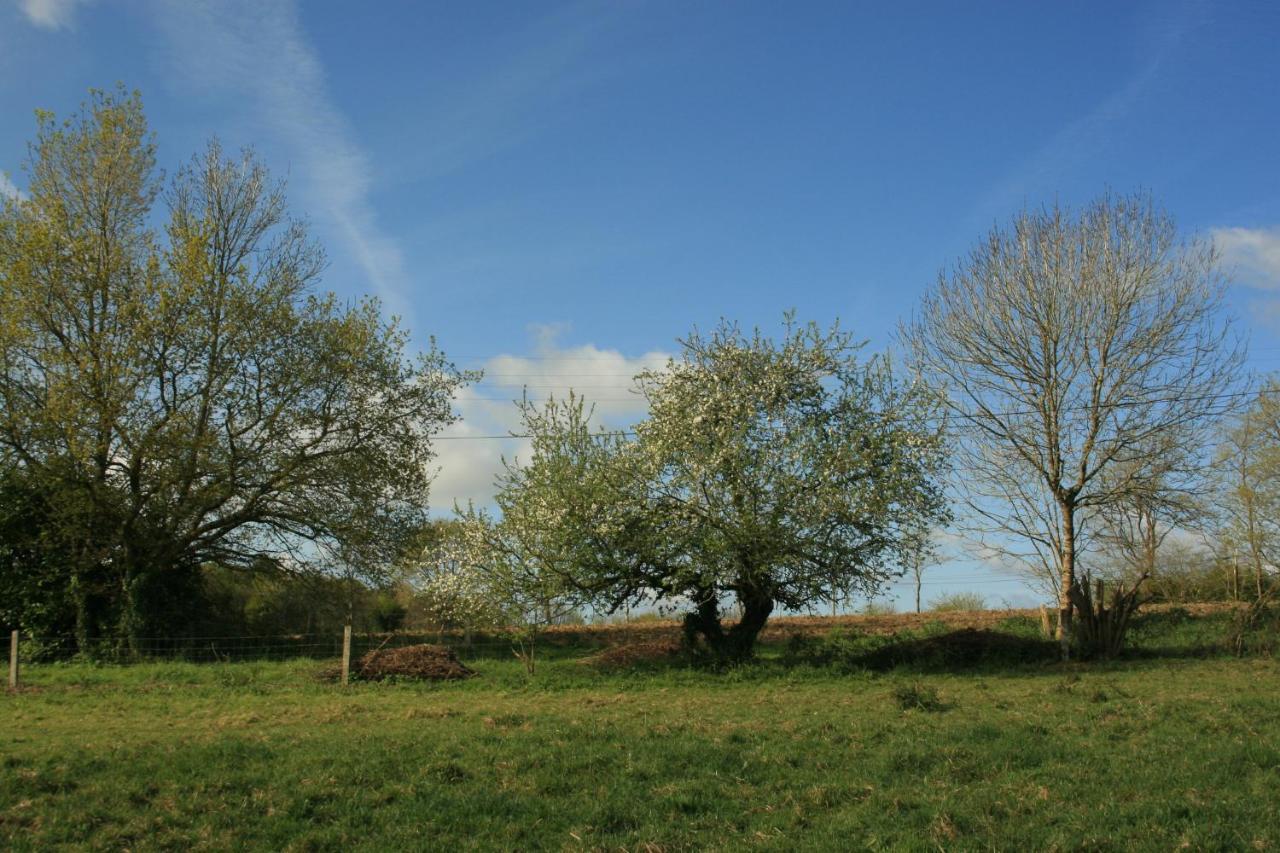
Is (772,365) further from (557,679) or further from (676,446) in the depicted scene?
(557,679)

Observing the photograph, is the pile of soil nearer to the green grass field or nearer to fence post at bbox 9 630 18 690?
the green grass field

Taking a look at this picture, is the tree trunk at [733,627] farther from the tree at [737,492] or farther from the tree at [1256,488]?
the tree at [1256,488]

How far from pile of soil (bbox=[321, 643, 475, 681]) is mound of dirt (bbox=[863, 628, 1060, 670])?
9493 mm

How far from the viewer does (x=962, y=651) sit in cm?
2219

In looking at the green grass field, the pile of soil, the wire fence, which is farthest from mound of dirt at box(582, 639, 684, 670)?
the green grass field

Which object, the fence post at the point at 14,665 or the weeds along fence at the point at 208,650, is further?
the weeds along fence at the point at 208,650

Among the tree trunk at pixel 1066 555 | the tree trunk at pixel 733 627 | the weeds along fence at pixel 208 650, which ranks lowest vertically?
the weeds along fence at pixel 208 650

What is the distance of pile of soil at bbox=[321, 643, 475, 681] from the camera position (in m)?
19.5

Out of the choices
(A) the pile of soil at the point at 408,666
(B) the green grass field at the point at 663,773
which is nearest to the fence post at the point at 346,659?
(A) the pile of soil at the point at 408,666

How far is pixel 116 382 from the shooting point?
973 inches

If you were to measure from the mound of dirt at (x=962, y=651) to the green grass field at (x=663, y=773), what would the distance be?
5806 mm

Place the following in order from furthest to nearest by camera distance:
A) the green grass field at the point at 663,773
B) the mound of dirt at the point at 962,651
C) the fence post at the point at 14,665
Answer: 1. the mound of dirt at the point at 962,651
2. the fence post at the point at 14,665
3. the green grass field at the point at 663,773

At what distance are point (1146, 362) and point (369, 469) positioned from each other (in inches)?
893

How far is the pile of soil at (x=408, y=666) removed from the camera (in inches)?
770
